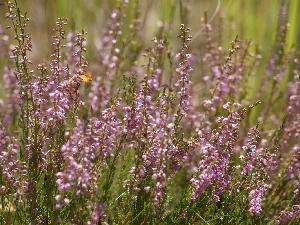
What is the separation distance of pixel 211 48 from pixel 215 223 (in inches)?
75.7

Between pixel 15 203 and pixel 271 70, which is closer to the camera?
pixel 15 203

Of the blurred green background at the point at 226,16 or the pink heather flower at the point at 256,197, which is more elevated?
the blurred green background at the point at 226,16

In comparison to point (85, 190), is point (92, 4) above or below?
above

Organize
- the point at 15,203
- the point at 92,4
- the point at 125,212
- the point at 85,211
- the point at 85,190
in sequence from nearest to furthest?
the point at 85,190 < the point at 85,211 < the point at 15,203 < the point at 125,212 < the point at 92,4

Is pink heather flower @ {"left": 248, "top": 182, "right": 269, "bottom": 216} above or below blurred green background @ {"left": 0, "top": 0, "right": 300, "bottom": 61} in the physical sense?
below

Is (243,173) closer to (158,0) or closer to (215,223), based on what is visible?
(215,223)

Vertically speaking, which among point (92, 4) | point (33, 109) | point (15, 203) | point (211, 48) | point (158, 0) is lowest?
point (15, 203)

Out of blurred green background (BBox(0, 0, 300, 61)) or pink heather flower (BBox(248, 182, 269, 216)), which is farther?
blurred green background (BBox(0, 0, 300, 61))

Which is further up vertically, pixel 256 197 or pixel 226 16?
pixel 226 16

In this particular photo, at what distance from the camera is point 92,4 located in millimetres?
7082

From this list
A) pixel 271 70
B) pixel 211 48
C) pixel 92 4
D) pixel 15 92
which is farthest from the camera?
pixel 92 4

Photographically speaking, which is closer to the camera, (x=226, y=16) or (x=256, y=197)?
(x=256, y=197)

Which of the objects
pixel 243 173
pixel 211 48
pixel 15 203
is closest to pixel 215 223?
pixel 243 173

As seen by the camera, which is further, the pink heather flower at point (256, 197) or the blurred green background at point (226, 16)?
the blurred green background at point (226, 16)
